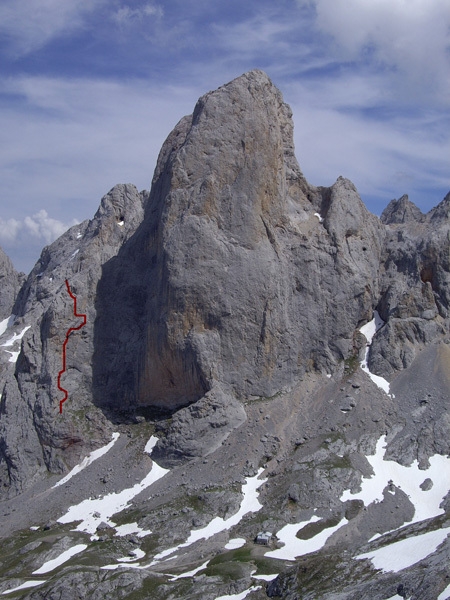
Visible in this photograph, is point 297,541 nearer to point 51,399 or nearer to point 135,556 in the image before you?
point 135,556

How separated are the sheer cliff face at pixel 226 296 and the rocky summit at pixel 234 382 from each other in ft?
0.58

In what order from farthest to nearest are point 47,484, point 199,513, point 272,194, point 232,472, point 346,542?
point 272,194, point 47,484, point 232,472, point 199,513, point 346,542

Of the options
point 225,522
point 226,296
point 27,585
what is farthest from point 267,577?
point 226,296

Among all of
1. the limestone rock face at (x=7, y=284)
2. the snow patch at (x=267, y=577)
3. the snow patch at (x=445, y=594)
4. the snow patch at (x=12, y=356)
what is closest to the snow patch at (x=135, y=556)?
the snow patch at (x=267, y=577)

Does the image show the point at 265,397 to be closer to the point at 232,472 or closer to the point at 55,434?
the point at 232,472

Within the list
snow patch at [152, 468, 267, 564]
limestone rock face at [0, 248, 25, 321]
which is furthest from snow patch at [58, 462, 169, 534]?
limestone rock face at [0, 248, 25, 321]

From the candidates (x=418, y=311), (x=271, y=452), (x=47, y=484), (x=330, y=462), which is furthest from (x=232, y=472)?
(x=418, y=311)

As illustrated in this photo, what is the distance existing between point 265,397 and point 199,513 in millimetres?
13305

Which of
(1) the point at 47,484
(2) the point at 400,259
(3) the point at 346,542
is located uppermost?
(2) the point at 400,259

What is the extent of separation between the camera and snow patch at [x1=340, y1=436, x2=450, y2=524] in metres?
51.8

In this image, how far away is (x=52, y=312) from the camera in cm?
7112

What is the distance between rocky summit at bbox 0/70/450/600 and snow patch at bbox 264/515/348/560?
0.42 feet

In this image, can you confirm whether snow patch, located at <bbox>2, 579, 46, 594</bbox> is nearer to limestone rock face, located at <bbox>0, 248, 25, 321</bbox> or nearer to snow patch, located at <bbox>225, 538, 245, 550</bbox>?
snow patch, located at <bbox>225, 538, 245, 550</bbox>

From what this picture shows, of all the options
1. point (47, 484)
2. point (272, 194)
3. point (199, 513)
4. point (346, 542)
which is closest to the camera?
point (346, 542)
